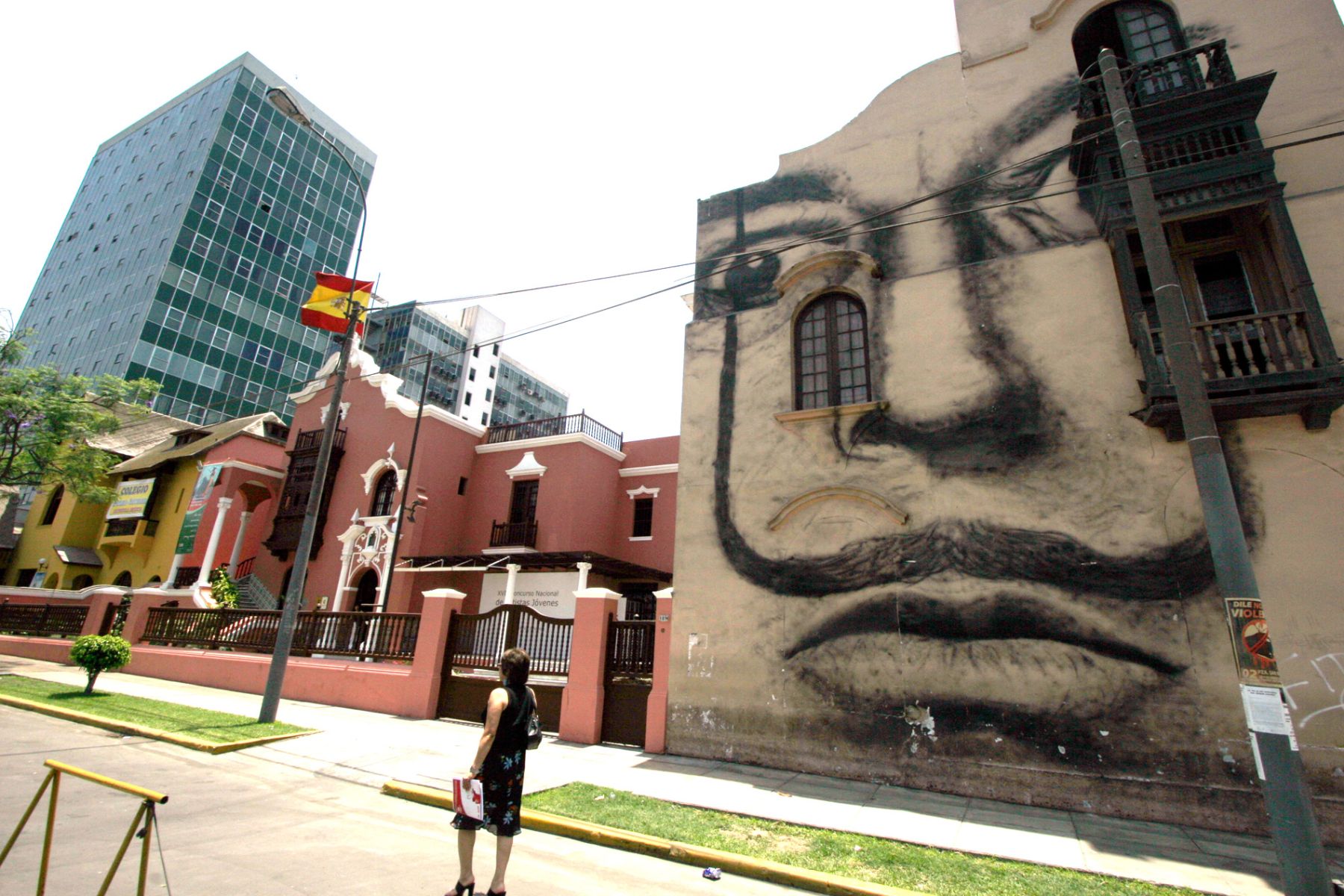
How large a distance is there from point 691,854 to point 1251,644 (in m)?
4.91

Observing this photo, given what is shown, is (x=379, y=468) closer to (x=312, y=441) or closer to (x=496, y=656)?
(x=312, y=441)

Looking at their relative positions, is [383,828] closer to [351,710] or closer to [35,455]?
[351,710]

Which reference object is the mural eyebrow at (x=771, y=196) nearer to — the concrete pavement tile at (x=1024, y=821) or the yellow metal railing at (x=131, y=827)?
the concrete pavement tile at (x=1024, y=821)

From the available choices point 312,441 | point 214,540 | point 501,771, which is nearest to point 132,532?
point 214,540

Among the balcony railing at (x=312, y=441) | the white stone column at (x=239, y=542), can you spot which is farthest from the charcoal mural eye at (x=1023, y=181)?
the white stone column at (x=239, y=542)

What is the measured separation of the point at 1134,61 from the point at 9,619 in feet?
114

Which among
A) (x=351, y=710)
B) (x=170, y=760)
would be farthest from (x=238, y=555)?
(x=170, y=760)

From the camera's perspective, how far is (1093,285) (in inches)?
372

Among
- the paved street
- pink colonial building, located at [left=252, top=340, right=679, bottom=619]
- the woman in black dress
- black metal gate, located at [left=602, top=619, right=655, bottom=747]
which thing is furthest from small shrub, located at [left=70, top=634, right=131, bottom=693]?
the woman in black dress

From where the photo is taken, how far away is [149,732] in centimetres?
943

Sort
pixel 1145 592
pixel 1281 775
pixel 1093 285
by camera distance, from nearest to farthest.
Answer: pixel 1281 775, pixel 1145 592, pixel 1093 285

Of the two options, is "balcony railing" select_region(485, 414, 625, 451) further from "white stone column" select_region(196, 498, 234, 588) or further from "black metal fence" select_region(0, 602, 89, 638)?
"black metal fence" select_region(0, 602, 89, 638)

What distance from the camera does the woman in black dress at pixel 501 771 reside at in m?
4.34

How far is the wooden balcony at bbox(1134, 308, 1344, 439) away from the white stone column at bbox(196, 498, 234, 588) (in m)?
30.7
